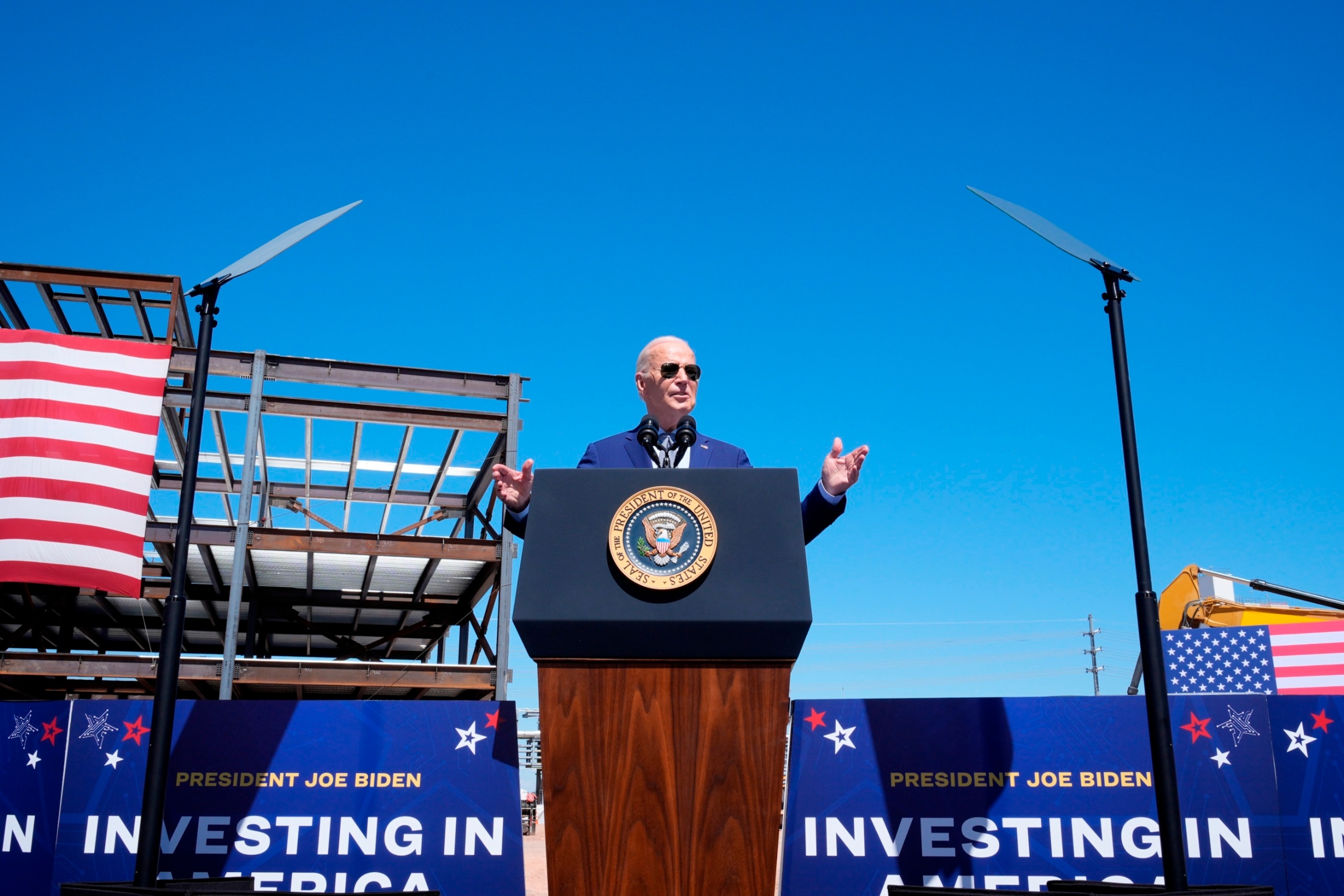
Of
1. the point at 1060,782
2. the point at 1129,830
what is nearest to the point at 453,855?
the point at 1060,782

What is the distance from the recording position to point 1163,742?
420cm

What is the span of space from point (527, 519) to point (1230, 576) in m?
20.5

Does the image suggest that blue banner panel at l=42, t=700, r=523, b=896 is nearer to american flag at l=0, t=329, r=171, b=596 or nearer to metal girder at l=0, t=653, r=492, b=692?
american flag at l=0, t=329, r=171, b=596

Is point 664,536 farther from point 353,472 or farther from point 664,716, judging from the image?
point 353,472

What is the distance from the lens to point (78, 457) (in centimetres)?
1149

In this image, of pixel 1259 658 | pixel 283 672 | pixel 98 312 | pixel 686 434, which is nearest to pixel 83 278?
pixel 98 312

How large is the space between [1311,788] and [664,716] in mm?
3383

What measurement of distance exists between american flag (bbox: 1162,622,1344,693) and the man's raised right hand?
13472 millimetres

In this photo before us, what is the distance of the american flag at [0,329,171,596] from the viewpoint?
37.7 feet

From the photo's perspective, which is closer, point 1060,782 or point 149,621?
point 1060,782

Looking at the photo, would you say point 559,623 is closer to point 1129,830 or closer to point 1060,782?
point 1060,782

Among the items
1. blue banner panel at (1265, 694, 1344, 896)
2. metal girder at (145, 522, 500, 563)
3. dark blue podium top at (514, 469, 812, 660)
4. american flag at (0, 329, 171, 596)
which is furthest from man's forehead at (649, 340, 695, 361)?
metal girder at (145, 522, 500, 563)

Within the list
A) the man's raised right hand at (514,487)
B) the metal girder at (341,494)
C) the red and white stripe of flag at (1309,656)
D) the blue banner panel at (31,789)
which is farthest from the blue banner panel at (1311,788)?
the metal girder at (341,494)

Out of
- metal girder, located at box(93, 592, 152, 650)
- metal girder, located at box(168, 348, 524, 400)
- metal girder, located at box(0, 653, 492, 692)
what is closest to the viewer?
metal girder, located at box(0, 653, 492, 692)
